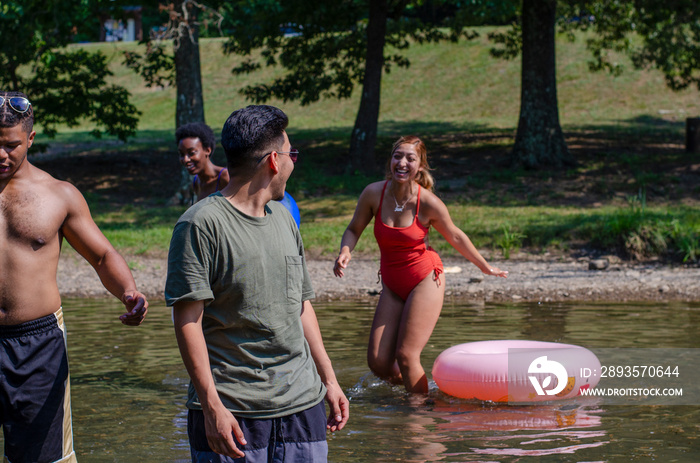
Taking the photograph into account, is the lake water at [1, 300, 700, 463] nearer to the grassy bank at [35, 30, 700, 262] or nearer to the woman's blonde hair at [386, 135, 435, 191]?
the woman's blonde hair at [386, 135, 435, 191]

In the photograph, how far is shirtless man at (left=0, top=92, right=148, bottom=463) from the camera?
3.66 m

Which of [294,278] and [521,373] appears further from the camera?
[521,373]

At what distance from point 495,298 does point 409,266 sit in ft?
16.3

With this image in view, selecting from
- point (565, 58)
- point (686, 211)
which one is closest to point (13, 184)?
point (686, 211)

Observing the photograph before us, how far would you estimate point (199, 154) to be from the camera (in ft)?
22.9

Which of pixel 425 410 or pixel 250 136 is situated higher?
pixel 250 136

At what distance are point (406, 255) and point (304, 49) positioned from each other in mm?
16348

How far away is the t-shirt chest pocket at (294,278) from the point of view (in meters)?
3.31

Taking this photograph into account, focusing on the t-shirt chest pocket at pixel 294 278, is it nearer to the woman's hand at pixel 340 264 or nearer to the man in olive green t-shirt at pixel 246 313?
the man in olive green t-shirt at pixel 246 313

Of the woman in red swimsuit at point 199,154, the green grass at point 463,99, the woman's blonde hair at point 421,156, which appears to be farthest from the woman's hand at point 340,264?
the green grass at point 463,99

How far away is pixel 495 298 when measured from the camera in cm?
1134

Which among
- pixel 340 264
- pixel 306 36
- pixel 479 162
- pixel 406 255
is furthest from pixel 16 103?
pixel 306 36

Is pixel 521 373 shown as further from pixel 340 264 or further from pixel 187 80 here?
pixel 187 80

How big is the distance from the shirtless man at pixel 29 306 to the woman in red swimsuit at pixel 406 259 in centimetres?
302
